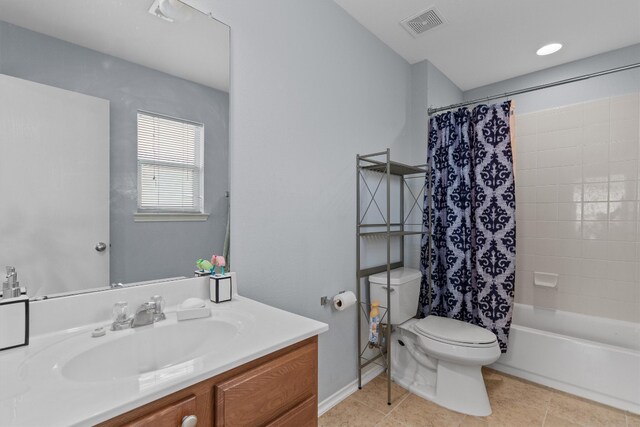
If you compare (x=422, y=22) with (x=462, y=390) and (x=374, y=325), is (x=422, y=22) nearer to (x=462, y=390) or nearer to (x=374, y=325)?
(x=374, y=325)

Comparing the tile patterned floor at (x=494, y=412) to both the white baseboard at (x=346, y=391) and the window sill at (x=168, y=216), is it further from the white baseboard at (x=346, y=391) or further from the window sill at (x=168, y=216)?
the window sill at (x=168, y=216)

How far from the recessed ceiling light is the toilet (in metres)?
1.95

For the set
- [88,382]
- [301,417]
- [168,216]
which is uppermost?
[168,216]

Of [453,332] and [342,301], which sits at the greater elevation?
[342,301]

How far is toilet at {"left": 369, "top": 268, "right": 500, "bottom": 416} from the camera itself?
1866 mm

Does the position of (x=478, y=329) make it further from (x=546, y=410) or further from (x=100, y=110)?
(x=100, y=110)

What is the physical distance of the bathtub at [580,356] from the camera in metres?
1.92

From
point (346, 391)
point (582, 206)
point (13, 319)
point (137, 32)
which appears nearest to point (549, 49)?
point (582, 206)

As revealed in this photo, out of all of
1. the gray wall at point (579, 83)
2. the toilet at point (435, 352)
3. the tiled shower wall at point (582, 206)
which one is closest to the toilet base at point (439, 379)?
the toilet at point (435, 352)

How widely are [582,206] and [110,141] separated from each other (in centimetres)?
318

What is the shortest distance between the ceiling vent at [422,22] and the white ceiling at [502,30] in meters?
0.03

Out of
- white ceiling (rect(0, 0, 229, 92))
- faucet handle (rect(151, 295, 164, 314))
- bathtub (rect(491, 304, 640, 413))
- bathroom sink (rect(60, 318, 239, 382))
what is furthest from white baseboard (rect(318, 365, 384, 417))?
white ceiling (rect(0, 0, 229, 92))

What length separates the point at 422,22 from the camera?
2.08m

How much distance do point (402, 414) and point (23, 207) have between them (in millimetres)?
2035
